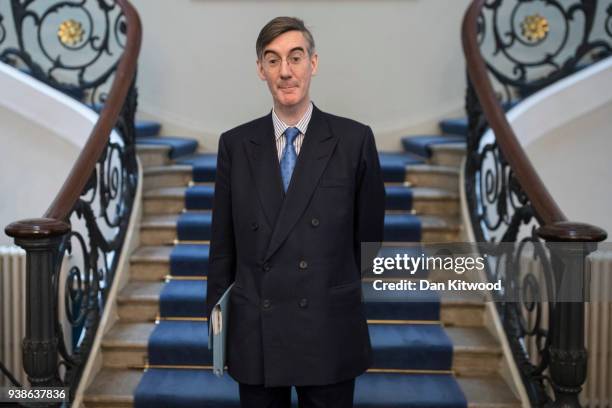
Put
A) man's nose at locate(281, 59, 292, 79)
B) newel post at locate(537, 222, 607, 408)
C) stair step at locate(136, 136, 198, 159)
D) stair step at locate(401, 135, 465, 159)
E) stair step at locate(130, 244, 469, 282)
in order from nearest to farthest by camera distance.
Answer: man's nose at locate(281, 59, 292, 79), newel post at locate(537, 222, 607, 408), stair step at locate(130, 244, 469, 282), stair step at locate(401, 135, 465, 159), stair step at locate(136, 136, 198, 159)

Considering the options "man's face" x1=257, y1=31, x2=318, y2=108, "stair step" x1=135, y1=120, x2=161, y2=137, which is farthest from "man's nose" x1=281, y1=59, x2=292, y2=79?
"stair step" x1=135, y1=120, x2=161, y2=137

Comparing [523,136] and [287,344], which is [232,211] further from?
[523,136]

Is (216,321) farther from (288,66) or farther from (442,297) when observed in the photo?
(442,297)

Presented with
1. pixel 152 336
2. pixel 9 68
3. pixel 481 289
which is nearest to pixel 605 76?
pixel 481 289

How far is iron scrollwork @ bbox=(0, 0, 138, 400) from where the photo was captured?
3369mm

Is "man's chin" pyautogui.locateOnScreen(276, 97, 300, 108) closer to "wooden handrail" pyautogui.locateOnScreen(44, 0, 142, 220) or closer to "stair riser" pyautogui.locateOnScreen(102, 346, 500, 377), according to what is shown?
"wooden handrail" pyautogui.locateOnScreen(44, 0, 142, 220)

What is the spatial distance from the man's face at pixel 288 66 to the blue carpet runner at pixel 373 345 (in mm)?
1500

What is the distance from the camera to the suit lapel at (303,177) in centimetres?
186

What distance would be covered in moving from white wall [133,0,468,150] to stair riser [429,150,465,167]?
0.98 meters

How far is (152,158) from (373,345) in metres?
2.36

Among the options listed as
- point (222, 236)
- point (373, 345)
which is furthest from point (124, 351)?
point (222, 236)

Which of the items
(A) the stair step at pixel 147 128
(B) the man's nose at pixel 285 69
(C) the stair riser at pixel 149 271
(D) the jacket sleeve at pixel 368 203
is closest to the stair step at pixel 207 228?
(C) the stair riser at pixel 149 271

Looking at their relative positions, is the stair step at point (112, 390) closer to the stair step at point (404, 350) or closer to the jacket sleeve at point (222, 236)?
the stair step at point (404, 350)

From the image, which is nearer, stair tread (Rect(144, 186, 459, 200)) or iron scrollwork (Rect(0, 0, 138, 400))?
iron scrollwork (Rect(0, 0, 138, 400))
